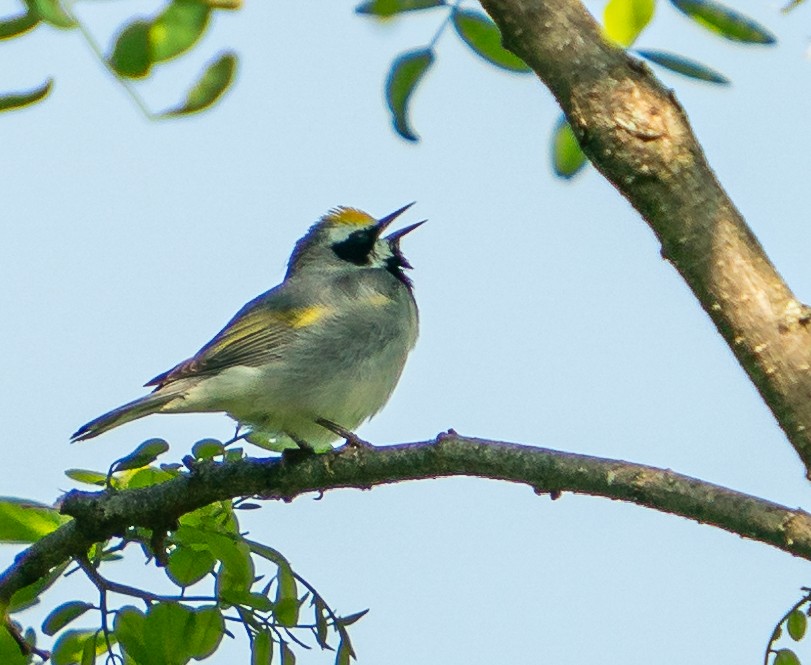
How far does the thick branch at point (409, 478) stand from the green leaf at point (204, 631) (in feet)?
1.44

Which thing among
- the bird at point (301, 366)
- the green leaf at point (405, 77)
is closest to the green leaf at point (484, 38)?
the green leaf at point (405, 77)

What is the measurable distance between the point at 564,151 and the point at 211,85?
142 centimetres

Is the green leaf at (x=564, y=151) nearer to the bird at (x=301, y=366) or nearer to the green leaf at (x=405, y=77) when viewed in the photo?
the green leaf at (x=405, y=77)

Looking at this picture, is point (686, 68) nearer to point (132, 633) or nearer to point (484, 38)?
point (484, 38)

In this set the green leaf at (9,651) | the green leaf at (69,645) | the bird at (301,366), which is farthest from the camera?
the bird at (301,366)

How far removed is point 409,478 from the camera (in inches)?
127

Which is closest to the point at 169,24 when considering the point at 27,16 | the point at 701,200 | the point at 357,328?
the point at 27,16

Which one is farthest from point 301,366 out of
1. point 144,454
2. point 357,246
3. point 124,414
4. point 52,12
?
point 52,12

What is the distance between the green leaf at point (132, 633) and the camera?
9.68ft

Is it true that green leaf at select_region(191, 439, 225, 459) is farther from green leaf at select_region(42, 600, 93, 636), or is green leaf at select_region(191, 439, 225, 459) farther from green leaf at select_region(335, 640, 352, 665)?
green leaf at select_region(335, 640, 352, 665)

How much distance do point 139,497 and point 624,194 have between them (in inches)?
69.4

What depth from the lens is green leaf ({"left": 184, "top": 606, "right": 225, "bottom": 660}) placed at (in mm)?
A: 2996

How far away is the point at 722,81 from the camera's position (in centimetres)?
221

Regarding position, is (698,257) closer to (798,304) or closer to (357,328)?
(798,304)
